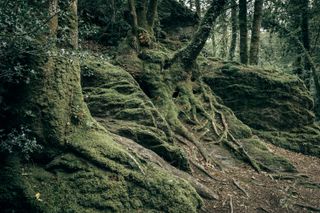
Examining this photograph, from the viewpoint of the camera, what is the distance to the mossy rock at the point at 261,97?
17047mm

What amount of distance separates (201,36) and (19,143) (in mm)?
9233

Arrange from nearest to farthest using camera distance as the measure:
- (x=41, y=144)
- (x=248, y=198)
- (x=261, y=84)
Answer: (x=41, y=144) → (x=248, y=198) → (x=261, y=84)

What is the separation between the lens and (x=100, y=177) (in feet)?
23.1

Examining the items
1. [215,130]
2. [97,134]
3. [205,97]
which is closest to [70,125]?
[97,134]

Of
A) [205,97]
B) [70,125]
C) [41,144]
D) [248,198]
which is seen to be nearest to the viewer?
A: [41,144]

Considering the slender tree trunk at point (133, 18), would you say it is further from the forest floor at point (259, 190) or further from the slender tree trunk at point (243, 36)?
the slender tree trunk at point (243, 36)

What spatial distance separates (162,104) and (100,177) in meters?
6.23

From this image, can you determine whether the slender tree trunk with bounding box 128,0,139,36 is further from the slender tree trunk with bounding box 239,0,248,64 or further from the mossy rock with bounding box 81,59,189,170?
the slender tree trunk with bounding box 239,0,248,64

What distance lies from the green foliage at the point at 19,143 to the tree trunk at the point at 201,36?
835 cm

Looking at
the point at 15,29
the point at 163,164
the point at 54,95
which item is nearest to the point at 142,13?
the point at 163,164

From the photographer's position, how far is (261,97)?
17312 millimetres

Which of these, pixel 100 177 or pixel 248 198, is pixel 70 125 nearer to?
pixel 100 177

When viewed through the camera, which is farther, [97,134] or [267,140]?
[267,140]

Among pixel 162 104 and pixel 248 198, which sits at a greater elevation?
pixel 162 104
